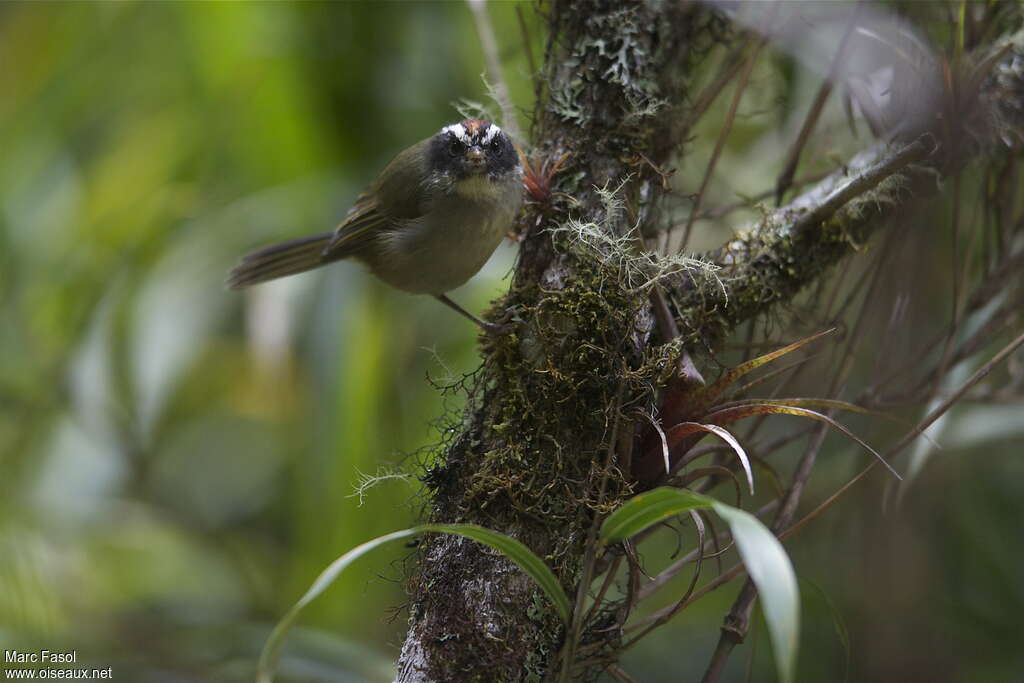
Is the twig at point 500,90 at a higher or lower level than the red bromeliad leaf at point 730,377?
higher

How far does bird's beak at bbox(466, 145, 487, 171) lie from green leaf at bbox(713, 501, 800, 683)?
1.41 meters

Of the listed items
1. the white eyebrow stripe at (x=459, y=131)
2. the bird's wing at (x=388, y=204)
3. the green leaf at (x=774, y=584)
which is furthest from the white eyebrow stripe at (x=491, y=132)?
the green leaf at (x=774, y=584)

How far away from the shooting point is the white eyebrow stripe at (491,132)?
2.26 meters

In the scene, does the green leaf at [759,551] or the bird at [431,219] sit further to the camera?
the bird at [431,219]

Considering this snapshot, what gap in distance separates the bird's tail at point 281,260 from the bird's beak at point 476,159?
0.87 metres

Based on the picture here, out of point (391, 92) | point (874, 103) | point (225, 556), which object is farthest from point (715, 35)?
point (225, 556)

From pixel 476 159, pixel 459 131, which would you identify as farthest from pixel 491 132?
pixel 459 131

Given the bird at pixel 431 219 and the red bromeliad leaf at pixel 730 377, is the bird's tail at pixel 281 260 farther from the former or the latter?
the red bromeliad leaf at pixel 730 377

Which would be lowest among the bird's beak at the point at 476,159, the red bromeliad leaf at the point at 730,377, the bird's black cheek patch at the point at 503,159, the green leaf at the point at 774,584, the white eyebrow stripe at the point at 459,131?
the green leaf at the point at 774,584

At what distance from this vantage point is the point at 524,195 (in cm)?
195

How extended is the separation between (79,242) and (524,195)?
2.98m

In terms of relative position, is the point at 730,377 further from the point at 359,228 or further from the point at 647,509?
the point at 359,228

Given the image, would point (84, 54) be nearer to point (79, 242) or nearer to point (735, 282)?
point (79, 242)

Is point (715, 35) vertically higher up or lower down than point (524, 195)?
higher up
